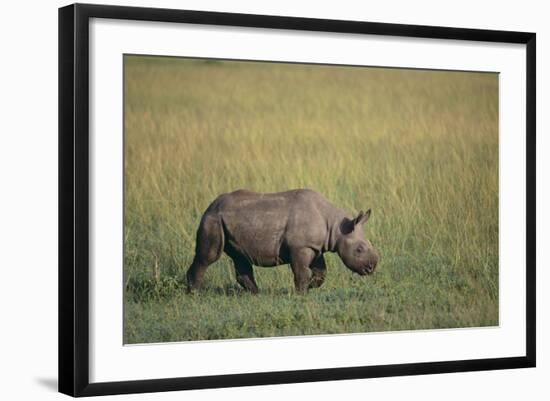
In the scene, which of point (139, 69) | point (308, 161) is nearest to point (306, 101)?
point (308, 161)

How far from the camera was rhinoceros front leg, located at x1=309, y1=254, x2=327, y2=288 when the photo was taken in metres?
10.3

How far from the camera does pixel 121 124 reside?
948cm

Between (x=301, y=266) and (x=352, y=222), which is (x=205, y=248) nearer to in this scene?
(x=301, y=266)

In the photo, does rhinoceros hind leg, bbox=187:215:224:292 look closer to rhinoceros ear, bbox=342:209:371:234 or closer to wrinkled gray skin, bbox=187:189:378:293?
wrinkled gray skin, bbox=187:189:378:293

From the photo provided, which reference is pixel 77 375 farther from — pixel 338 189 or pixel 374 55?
pixel 374 55

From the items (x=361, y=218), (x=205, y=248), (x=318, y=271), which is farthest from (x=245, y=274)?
(x=361, y=218)

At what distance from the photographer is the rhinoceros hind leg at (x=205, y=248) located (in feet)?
32.5

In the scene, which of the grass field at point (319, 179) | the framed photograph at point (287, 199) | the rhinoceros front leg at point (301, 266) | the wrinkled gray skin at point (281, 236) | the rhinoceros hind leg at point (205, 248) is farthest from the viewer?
the rhinoceros front leg at point (301, 266)

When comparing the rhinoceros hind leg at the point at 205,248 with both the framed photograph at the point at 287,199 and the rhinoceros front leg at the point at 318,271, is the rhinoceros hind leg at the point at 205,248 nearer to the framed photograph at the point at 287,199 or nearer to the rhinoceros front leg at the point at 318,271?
the framed photograph at the point at 287,199

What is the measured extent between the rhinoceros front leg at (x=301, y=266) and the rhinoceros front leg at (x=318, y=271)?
0.03 m

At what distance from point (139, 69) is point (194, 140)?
0.68 m

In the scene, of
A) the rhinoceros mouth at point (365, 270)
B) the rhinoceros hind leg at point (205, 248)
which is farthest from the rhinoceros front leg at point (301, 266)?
the rhinoceros hind leg at point (205, 248)

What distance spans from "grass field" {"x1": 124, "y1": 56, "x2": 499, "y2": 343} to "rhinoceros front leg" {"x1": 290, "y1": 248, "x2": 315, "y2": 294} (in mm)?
58

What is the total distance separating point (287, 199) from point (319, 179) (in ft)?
0.91
